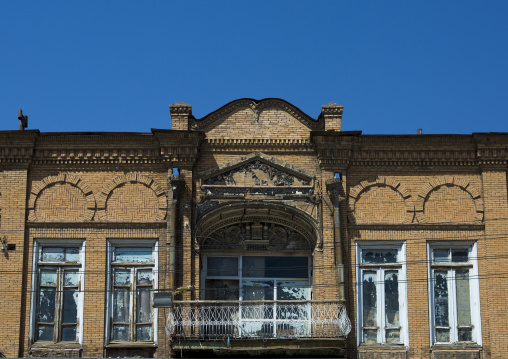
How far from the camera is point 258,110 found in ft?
74.3

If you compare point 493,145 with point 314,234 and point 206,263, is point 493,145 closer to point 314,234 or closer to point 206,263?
point 314,234

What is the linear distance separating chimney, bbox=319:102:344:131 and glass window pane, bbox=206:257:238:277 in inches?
167

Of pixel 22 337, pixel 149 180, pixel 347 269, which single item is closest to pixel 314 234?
pixel 347 269

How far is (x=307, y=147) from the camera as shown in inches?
884

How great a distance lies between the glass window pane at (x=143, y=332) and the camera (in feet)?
69.9

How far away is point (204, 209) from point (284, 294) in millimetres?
3019

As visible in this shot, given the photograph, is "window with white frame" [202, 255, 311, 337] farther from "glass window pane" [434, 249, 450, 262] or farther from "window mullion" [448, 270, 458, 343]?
"window mullion" [448, 270, 458, 343]

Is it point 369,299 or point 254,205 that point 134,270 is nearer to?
point 254,205

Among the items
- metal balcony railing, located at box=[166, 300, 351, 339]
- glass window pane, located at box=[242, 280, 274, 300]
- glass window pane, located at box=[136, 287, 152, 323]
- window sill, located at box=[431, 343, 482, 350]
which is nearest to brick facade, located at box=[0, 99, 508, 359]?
window sill, located at box=[431, 343, 482, 350]

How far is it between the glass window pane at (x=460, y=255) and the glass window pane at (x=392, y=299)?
1.52 metres

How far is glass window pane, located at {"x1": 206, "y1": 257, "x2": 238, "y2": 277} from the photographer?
73.7ft

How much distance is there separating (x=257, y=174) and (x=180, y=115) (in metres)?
2.45

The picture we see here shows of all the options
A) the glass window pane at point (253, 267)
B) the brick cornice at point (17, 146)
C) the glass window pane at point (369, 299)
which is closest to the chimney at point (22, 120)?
the brick cornice at point (17, 146)

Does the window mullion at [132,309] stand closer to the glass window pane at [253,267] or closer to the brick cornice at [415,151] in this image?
the glass window pane at [253,267]
